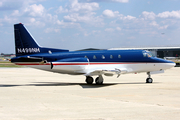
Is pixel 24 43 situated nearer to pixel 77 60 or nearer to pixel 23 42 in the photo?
pixel 23 42

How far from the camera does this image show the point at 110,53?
2639 cm

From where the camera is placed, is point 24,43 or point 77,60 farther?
point 24,43

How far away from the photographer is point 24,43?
83.6ft

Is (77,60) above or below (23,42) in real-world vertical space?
below

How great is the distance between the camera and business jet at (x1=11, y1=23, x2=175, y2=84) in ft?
80.8

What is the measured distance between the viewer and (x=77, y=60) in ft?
82.6

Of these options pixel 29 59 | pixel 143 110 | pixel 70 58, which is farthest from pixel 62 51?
pixel 143 110

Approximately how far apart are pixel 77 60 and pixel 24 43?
15.7ft

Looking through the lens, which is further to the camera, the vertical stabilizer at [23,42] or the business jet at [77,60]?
the vertical stabilizer at [23,42]

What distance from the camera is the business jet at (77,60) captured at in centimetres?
2462

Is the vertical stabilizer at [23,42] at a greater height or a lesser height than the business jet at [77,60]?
greater

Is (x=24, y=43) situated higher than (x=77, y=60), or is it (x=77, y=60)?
(x=24, y=43)

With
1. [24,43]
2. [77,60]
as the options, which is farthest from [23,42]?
[77,60]

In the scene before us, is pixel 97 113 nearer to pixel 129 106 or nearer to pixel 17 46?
pixel 129 106
